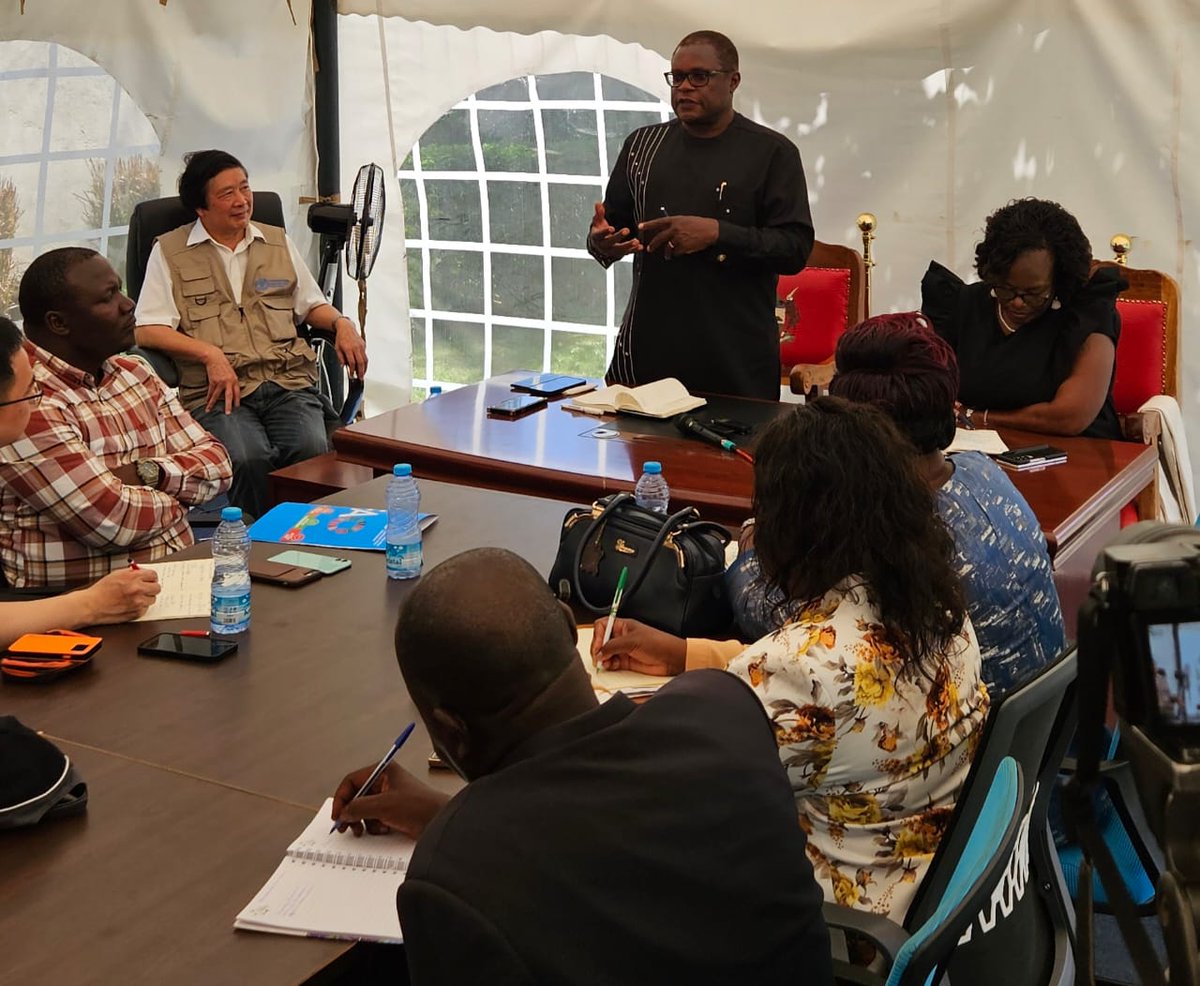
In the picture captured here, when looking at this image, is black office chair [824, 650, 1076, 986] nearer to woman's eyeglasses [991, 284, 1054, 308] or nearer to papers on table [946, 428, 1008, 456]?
papers on table [946, 428, 1008, 456]

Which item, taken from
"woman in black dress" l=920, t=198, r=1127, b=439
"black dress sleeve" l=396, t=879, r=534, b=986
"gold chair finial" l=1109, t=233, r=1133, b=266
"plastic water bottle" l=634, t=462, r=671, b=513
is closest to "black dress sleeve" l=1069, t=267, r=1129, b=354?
"woman in black dress" l=920, t=198, r=1127, b=439

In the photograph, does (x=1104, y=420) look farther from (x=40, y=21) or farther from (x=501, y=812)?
(x=40, y=21)

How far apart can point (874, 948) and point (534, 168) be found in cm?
446

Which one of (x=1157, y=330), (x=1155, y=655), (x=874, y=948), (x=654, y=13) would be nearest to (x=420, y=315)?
(x=654, y=13)

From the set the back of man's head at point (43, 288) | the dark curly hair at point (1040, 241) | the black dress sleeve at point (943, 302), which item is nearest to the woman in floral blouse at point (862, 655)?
the back of man's head at point (43, 288)

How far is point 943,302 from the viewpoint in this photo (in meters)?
3.62

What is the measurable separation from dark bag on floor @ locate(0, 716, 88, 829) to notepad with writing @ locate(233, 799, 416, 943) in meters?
0.29

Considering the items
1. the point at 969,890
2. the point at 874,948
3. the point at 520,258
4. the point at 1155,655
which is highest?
the point at 520,258

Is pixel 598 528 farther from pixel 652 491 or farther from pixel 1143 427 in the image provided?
pixel 1143 427

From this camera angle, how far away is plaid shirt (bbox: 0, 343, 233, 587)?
8.29 ft

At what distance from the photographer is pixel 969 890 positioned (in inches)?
47.9

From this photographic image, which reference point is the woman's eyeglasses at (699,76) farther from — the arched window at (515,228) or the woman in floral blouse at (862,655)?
the woman in floral blouse at (862,655)

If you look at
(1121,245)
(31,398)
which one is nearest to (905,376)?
(31,398)

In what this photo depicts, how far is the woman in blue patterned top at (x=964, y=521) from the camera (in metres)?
1.88
